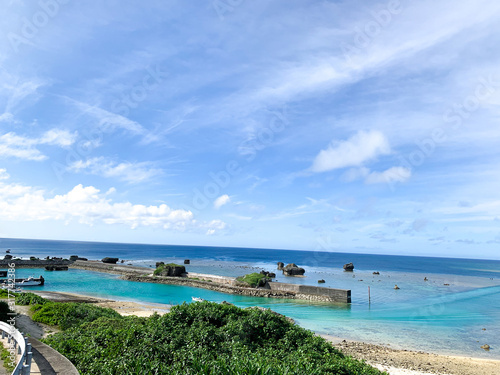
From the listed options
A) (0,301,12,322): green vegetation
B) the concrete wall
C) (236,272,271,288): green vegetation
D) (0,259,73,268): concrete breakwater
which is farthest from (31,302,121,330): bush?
(0,259,73,268): concrete breakwater

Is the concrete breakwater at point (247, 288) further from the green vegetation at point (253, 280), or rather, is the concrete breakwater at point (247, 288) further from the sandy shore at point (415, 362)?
the sandy shore at point (415, 362)

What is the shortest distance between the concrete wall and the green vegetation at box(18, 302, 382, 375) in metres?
32.2

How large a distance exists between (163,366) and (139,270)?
199ft

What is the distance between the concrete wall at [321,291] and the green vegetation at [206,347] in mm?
32165

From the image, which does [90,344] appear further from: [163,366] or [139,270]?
[139,270]

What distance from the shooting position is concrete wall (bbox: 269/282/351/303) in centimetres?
4141

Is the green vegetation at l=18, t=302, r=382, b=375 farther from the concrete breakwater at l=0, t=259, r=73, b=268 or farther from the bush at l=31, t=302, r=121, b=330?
the concrete breakwater at l=0, t=259, r=73, b=268

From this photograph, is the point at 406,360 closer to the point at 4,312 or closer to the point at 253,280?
the point at 4,312

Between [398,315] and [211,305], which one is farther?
[398,315]

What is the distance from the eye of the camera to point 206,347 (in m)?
9.40

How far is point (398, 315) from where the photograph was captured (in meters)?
34.4

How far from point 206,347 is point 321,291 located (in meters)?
36.4

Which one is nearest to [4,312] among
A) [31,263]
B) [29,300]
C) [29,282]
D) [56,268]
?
[29,300]

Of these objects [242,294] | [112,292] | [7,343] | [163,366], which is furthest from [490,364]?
[112,292]
